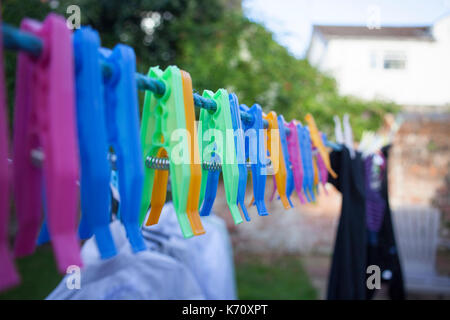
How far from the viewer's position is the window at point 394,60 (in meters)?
8.71

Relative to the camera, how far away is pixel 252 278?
4074 mm

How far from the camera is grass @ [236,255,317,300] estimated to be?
11.7 feet

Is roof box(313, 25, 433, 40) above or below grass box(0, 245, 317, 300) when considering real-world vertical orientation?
above

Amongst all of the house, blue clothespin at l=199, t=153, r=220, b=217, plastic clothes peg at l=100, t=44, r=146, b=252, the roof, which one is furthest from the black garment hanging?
the roof

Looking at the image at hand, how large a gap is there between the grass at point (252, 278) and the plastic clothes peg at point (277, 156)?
267cm

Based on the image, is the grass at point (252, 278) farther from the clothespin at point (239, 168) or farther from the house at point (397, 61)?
the house at point (397, 61)

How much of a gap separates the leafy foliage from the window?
5094mm

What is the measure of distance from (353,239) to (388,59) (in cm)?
805

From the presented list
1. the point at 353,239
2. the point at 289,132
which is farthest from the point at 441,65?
the point at 289,132

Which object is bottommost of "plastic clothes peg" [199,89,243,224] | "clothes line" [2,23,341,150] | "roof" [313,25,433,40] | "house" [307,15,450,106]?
"plastic clothes peg" [199,89,243,224]

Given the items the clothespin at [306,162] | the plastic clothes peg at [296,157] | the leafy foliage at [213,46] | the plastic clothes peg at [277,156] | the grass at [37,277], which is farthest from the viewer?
the leafy foliage at [213,46]

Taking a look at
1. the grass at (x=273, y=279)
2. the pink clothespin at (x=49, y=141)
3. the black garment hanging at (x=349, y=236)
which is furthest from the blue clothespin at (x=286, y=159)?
the grass at (x=273, y=279)

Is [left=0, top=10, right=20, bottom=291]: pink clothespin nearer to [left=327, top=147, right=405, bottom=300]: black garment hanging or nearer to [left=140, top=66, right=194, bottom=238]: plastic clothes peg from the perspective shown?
[left=140, top=66, right=194, bottom=238]: plastic clothes peg

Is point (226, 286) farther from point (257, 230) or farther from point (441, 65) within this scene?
point (441, 65)
